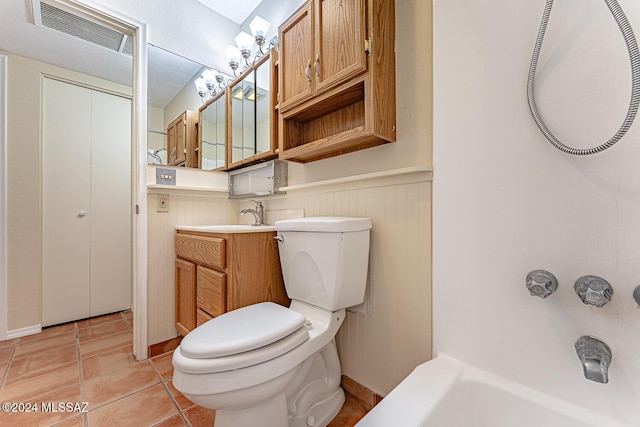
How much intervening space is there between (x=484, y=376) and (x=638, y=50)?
36.4 inches

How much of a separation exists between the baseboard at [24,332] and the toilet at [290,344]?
1893mm

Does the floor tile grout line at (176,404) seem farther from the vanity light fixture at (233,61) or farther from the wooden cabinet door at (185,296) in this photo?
the vanity light fixture at (233,61)

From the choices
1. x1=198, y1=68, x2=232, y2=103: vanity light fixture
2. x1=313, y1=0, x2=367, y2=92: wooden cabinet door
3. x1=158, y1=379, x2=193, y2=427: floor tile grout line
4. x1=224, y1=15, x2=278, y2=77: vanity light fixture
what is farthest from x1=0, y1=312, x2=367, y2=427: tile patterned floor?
x1=224, y1=15, x2=278, y2=77: vanity light fixture

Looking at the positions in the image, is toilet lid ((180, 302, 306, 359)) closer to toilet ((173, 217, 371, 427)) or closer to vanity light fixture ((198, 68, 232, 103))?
toilet ((173, 217, 371, 427))

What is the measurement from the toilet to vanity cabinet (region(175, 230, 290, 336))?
0.11 m

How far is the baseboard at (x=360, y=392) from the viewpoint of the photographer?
1188mm

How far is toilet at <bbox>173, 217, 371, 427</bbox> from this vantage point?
81cm

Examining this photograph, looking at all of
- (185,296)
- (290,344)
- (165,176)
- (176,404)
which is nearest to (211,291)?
(185,296)

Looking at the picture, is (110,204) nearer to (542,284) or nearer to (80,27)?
(80,27)

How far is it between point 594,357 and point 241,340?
3.03 ft

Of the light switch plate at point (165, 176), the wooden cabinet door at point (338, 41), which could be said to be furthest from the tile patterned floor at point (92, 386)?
the wooden cabinet door at point (338, 41)

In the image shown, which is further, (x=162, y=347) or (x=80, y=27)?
(x=80, y=27)

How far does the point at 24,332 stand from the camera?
1.88 m

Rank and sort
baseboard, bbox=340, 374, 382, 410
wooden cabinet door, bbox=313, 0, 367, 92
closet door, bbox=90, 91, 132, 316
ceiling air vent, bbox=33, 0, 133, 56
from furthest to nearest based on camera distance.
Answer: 1. closet door, bbox=90, 91, 132, 316
2. ceiling air vent, bbox=33, 0, 133, 56
3. baseboard, bbox=340, 374, 382, 410
4. wooden cabinet door, bbox=313, 0, 367, 92
